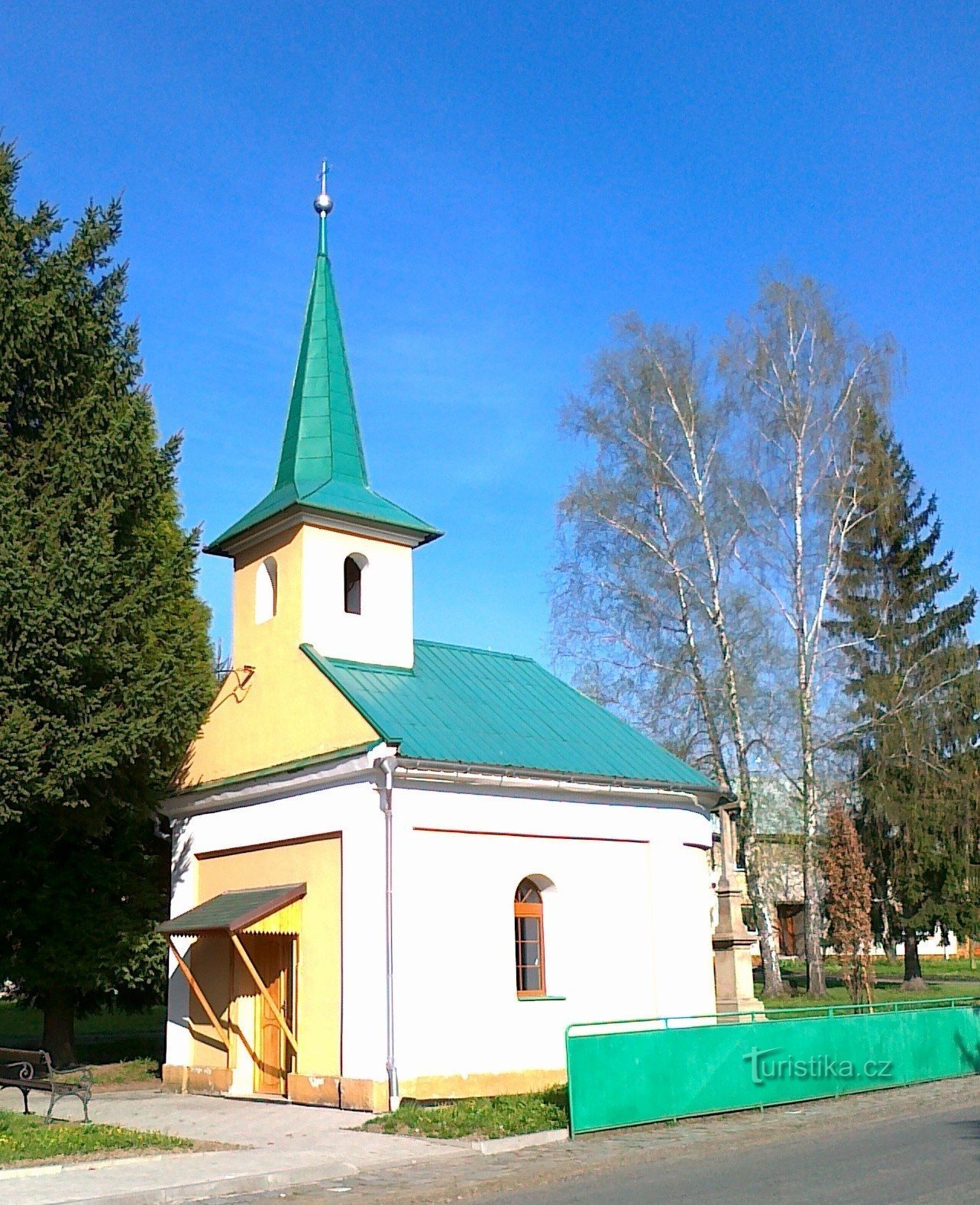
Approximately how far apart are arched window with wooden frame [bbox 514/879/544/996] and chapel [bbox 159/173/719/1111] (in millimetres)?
32

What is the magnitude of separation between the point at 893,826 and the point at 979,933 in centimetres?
448

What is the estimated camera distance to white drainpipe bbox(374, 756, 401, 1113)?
15.2 meters

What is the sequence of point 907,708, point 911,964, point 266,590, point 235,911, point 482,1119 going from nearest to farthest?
1. point 482,1119
2. point 235,911
3. point 266,590
4. point 907,708
5. point 911,964

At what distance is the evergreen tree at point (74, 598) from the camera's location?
15.1 m

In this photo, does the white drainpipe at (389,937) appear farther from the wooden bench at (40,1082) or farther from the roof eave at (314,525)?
the roof eave at (314,525)

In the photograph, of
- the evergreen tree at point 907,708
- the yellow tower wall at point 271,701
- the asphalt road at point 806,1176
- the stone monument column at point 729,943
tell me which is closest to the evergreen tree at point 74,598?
the yellow tower wall at point 271,701

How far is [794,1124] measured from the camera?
1339cm

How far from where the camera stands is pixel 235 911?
16812 millimetres

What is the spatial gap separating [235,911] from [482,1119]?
5055 millimetres

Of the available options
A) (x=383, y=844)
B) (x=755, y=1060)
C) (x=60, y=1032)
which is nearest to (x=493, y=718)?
(x=383, y=844)

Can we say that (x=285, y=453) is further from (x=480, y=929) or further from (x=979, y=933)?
(x=979, y=933)

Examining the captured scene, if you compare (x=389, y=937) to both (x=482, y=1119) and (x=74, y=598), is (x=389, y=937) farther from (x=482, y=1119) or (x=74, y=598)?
(x=74, y=598)

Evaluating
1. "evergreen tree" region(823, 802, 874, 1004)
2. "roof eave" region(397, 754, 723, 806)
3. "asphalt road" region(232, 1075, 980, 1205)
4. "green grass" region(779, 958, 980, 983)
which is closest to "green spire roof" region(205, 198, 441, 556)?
"roof eave" region(397, 754, 723, 806)

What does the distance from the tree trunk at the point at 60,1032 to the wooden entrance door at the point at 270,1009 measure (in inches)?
210
